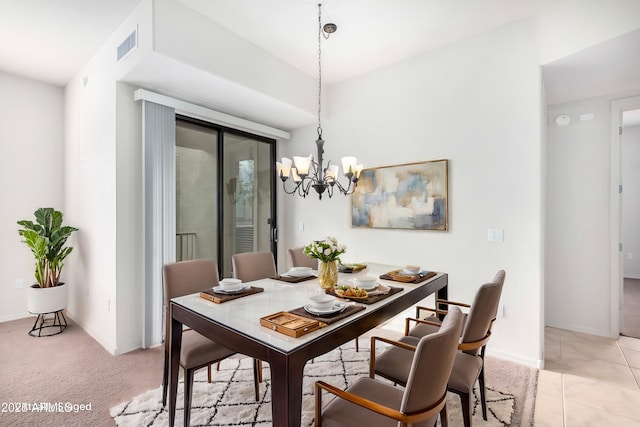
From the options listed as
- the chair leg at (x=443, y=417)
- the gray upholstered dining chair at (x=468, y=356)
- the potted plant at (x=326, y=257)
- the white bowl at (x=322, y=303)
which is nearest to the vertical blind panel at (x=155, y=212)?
the potted plant at (x=326, y=257)

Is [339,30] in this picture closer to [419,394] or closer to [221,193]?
[221,193]

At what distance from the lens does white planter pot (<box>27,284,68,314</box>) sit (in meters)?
3.36

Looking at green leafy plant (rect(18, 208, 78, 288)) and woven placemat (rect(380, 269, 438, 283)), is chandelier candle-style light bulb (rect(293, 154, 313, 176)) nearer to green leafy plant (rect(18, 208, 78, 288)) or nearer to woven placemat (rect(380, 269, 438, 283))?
woven placemat (rect(380, 269, 438, 283))

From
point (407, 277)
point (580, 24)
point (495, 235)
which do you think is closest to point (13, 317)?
point (407, 277)

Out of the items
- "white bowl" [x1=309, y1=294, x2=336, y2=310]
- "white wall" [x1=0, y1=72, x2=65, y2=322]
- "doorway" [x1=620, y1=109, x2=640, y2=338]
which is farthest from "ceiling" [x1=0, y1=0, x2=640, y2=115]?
"doorway" [x1=620, y1=109, x2=640, y2=338]

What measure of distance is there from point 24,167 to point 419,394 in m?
4.95

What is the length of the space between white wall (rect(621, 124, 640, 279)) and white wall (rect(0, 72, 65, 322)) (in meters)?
8.84

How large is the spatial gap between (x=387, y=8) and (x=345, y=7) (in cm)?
35

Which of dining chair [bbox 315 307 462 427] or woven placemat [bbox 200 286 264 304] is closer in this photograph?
dining chair [bbox 315 307 462 427]

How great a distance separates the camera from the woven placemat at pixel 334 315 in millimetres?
1541

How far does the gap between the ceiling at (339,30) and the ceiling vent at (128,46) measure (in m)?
0.19

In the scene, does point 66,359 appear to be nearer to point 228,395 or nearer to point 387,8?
point 228,395

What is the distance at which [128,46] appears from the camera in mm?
2693

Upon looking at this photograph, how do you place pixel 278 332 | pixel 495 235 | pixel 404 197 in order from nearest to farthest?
pixel 278 332, pixel 495 235, pixel 404 197
